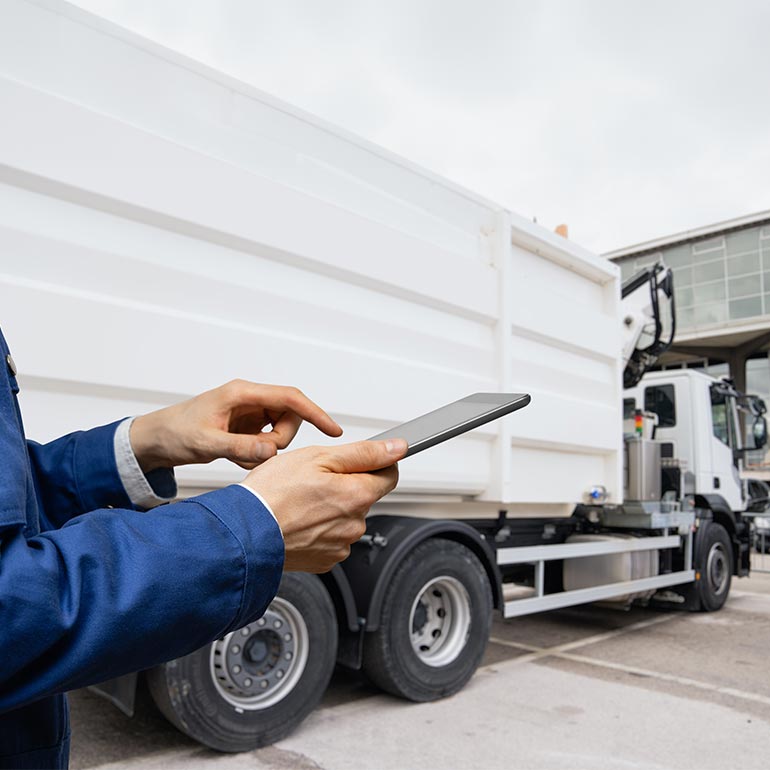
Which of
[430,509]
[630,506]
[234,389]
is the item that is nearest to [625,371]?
[630,506]

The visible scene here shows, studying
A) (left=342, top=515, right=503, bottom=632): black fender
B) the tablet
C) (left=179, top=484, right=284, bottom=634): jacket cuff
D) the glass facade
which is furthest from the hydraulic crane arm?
the glass facade

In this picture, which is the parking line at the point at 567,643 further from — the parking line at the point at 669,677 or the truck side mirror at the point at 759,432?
the truck side mirror at the point at 759,432

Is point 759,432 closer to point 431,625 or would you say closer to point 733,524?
point 733,524

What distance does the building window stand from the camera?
6.82 metres

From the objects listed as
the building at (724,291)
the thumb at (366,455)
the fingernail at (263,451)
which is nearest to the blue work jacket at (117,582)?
the thumb at (366,455)

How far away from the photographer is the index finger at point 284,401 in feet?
4.64

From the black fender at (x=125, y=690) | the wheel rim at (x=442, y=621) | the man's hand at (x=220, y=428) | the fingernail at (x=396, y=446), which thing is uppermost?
the man's hand at (x=220, y=428)

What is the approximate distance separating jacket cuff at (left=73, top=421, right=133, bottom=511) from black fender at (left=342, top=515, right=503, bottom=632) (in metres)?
2.14

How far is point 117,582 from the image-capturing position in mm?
819

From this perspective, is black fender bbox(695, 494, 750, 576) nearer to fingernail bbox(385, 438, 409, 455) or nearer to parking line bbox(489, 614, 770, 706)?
parking line bbox(489, 614, 770, 706)

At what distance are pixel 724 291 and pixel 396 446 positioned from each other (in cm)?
2510

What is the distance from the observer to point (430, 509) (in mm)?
4039

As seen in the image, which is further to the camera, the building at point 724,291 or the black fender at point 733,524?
the building at point 724,291

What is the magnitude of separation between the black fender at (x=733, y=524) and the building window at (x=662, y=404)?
0.76m
